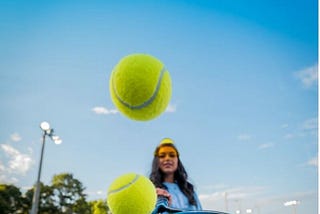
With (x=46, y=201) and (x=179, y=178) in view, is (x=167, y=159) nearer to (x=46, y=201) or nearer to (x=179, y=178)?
(x=179, y=178)

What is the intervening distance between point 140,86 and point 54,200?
28.7 meters

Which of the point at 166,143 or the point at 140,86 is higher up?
the point at 166,143

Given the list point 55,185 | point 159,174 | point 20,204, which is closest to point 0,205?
point 20,204

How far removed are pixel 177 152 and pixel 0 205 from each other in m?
25.0

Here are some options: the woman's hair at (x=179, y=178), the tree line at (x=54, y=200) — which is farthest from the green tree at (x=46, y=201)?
the woman's hair at (x=179, y=178)

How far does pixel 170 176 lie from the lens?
3.10 metres

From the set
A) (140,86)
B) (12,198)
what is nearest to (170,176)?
(140,86)

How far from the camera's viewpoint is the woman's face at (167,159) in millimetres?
3012

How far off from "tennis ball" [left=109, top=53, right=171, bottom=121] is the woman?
4.22 ft

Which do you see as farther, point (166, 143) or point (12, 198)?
point (12, 198)

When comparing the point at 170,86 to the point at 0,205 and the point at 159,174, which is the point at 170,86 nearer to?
the point at 159,174

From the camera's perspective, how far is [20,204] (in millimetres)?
26094

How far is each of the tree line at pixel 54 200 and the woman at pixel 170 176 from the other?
24.1m

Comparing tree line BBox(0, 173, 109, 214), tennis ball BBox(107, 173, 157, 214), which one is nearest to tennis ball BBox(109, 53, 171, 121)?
tennis ball BBox(107, 173, 157, 214)
